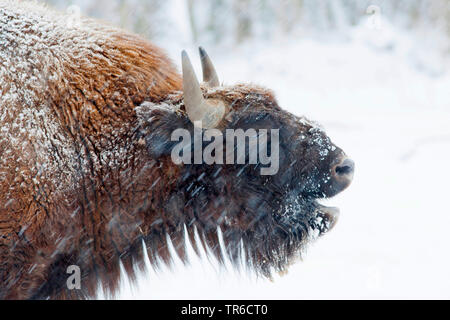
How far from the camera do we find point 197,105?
2854 millimetres

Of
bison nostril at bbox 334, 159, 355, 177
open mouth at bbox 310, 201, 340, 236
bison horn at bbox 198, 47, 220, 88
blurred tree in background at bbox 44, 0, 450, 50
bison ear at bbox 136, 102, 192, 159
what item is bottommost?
open mouth at bbox 310, 201, 340, 236

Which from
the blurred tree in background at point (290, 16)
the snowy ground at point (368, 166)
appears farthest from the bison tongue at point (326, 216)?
the blurred tree in background at point (290, 16)

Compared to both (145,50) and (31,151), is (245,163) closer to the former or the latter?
(145,50)

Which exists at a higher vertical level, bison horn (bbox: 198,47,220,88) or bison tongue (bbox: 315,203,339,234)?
bison horn (bbox: 198,47,220,88)

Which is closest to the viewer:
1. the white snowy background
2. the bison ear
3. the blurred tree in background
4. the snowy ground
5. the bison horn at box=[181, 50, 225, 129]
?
the bison horn at box=[181, 50, 225, 129]

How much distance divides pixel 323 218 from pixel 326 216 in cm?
3

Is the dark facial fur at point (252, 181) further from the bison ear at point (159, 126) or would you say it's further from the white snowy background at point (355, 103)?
the white snowy background at point (355, 103)

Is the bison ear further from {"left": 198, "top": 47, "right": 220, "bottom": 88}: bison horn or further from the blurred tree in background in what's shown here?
the blurred tree in background

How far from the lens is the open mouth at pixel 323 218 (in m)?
3.24

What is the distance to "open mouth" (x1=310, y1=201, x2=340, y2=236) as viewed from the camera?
3240mm

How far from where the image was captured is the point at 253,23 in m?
13.2

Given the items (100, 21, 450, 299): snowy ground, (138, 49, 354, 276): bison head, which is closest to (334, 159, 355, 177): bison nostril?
(138, 49, 354, 276): bison head

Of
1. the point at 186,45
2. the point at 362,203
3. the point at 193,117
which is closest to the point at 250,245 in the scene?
the point at 193,117

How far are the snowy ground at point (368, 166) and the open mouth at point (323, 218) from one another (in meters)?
0.20
